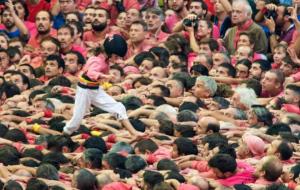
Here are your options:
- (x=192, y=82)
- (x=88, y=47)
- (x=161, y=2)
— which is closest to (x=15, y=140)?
(x=192, y=82)

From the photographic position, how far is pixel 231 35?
21.8 meters

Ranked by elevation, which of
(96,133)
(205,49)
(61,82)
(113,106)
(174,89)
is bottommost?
(96,133)

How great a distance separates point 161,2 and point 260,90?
465 centimetres

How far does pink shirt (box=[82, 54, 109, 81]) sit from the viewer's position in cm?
1809

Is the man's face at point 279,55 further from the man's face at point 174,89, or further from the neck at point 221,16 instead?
the neck at point 221,16

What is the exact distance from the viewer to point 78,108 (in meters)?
18.3

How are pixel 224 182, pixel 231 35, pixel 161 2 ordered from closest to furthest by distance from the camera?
pixel 224 182
pixel 231 35
pixel 161 2

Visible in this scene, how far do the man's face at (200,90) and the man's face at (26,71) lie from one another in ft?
7.78

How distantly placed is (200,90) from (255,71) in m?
0.92

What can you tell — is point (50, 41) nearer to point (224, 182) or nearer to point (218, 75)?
point (218, 75)

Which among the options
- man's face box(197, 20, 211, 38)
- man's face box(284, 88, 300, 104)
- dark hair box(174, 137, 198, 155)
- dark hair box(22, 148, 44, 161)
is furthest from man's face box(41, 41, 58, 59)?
dark hair box(174, 137, 198, 155)

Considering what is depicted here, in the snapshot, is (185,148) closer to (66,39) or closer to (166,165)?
(166,165)

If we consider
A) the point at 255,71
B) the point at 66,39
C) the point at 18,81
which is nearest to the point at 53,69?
the point at 18,81

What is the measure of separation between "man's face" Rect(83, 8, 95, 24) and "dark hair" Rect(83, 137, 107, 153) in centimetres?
479
